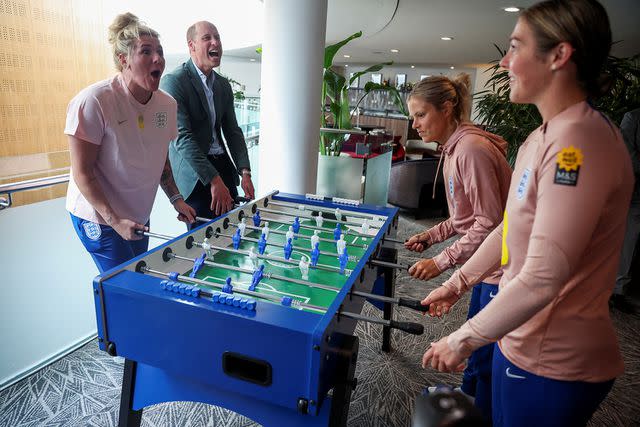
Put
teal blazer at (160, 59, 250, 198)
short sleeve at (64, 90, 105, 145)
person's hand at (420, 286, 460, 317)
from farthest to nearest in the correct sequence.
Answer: teal blazer at (160, 59, 250, 198)
short sleeve at (64, 90, 105, 145)
person's hand at (420, 286, 460, 317)

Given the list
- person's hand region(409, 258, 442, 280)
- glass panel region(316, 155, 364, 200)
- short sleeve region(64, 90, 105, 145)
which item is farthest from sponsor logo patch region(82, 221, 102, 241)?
glass panel region(316, 155, 364, 200)

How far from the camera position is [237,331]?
1.16 metres

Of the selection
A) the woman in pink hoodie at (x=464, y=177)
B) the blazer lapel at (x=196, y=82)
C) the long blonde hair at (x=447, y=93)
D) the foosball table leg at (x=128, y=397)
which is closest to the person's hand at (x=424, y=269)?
the woman in pink hoodie at (x=464, y=177)

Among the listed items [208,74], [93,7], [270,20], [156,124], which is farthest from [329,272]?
[270,20]

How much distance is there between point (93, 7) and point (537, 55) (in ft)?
7.77

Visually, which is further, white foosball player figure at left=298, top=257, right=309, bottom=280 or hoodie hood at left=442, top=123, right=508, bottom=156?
hoodie hood at left=442, top=123, right=508, bottom=156

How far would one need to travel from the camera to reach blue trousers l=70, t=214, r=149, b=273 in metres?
1.89

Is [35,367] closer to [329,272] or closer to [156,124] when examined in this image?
[156,124]

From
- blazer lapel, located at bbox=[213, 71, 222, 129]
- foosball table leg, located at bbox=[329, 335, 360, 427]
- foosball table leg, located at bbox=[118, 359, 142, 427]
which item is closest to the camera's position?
foosball table leg, located at bbox=[329, 335, 360, 427]

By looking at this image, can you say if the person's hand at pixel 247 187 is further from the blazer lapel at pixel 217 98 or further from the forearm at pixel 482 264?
the forearm at pixel 482 264

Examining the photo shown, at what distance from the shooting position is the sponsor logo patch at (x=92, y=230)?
1876 millimetres

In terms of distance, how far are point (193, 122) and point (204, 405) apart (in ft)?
4.99

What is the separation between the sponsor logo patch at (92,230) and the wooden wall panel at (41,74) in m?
0.49

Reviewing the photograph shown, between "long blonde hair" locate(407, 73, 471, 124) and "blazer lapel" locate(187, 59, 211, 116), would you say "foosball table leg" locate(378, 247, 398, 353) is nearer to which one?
"long blonde hair" locate(407, 73, 471, 124)
